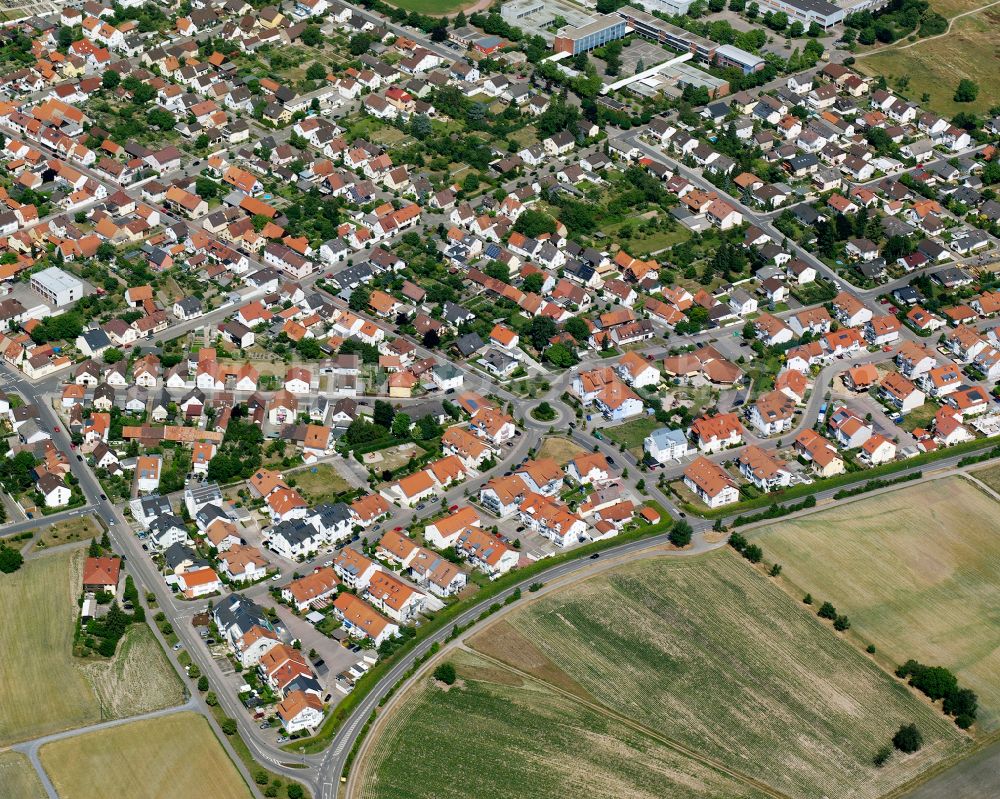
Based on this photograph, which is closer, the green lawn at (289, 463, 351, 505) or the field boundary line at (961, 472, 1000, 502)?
the green lawn at (289, 463, 351, 505)

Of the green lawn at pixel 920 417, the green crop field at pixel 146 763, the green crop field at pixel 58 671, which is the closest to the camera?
the green crop field at pixel 146 763

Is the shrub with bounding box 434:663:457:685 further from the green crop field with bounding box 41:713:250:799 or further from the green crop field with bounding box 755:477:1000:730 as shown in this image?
the green crop field with bounding box 755:477:1000:730

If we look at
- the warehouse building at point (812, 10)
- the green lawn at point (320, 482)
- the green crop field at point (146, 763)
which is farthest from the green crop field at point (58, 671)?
the warehouse building at point (812, 10)

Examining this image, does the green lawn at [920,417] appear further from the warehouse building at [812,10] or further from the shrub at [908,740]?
A: the warehouse building at [812,10]

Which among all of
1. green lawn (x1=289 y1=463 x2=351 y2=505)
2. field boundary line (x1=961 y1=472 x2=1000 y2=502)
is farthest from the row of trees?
green lawn (x1=289 y1=463 x2=351 y2=505)

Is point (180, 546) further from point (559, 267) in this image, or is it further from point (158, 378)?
point (559, 267)
